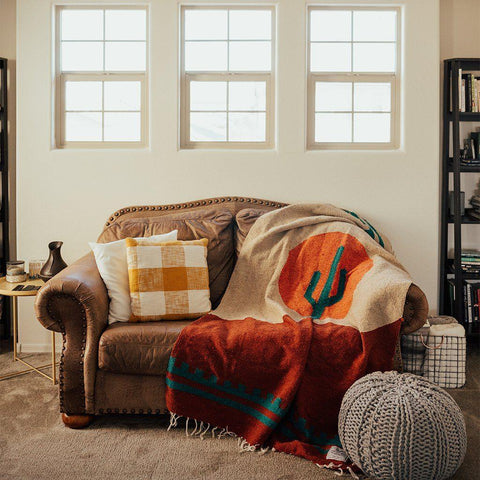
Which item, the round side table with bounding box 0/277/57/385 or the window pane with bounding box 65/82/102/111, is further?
the window pane with bounding box 65/82/102/111

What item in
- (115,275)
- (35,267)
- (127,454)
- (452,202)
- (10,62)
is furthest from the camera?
(10,62)

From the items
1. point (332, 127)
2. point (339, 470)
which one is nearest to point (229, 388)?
point (339, 470)

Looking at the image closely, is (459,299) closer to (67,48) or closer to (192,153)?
(192,153)

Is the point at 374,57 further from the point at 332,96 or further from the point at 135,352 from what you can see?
the point at 135,352

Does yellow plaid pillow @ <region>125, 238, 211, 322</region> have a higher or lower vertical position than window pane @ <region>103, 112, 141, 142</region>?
lower

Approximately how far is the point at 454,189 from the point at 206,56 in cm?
194

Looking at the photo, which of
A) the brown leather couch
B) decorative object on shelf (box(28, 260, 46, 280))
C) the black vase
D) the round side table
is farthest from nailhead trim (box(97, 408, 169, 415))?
decorative object on shelf (box(28, 260, 46, 280))

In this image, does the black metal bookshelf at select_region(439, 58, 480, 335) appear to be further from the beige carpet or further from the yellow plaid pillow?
the yellow plaid pillow

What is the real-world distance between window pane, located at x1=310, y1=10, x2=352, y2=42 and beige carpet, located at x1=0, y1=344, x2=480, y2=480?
254 cm

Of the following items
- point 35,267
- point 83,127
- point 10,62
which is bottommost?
point 35,267

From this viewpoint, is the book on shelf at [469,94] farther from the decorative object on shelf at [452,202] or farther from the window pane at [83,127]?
the window pane at [83,127]

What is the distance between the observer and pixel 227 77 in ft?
12.4

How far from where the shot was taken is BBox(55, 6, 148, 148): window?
3.74 metres

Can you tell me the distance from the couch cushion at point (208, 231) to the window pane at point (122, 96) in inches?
35.6
